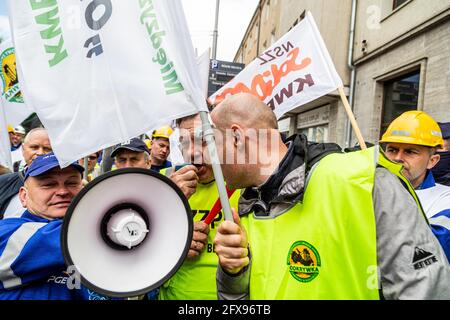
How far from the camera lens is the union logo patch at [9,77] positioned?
2.70 metres

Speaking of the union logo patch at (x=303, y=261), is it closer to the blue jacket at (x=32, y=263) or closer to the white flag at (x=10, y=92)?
the blue jacket at (x=32, y=263)

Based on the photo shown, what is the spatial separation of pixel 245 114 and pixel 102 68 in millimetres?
615

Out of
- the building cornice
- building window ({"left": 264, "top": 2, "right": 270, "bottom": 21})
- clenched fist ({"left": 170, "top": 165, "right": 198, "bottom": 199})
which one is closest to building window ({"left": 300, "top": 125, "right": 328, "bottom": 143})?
the building cornice

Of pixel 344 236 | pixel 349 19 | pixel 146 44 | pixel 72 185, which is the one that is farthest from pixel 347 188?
pixel 349 19

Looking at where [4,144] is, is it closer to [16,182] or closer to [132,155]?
[16,182]

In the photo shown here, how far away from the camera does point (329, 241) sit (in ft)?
4.02

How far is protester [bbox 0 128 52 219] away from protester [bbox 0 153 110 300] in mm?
807

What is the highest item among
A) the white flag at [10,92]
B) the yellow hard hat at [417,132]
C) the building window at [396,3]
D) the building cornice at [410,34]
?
the building window at [396,3]

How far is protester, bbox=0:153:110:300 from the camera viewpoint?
4.33 feet

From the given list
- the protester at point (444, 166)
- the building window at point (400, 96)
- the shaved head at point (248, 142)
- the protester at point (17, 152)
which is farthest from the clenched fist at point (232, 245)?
the building window at point (400, 96)

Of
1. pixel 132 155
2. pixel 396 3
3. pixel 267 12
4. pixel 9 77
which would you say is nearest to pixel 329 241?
pixel 132 155

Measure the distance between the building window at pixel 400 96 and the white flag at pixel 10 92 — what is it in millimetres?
6948

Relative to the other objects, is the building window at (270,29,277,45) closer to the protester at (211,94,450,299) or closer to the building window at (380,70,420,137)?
the building window at (380,70,420,137)
